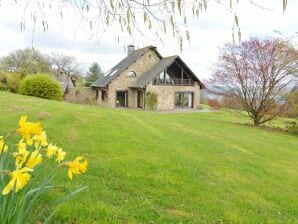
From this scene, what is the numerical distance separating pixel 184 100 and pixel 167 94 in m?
2.49

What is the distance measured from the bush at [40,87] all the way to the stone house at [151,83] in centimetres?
742

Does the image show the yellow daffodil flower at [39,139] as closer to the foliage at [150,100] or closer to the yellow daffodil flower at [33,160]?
the yellow daffodil flower at [33,160]

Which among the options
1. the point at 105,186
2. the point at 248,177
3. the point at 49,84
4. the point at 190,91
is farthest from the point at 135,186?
the point at 190,91

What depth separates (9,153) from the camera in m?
2.64

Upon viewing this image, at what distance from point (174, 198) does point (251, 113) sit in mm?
18322

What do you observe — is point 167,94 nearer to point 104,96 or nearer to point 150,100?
point 150,100

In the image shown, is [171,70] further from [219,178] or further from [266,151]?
[219,178]

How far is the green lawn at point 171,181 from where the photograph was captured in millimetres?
4422

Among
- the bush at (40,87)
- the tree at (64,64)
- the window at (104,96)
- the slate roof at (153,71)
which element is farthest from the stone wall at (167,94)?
the tree at (64,64)

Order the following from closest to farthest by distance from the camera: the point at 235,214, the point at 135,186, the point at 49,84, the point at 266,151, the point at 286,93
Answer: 1. the point at 235,214
2. the point at 135,186
3. the point at 266,151
4. the point at 286,93
5. the point at 49,84

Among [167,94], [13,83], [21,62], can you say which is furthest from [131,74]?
[21,62]

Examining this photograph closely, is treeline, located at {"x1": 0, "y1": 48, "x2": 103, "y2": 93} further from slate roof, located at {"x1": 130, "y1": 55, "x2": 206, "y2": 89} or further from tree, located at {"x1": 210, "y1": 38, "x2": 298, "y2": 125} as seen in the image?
tree, located at {"x1": 210, "y1": 38, "x2": 298, "y2": 125}

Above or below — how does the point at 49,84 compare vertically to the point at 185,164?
above

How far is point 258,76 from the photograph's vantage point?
68.6 ft
